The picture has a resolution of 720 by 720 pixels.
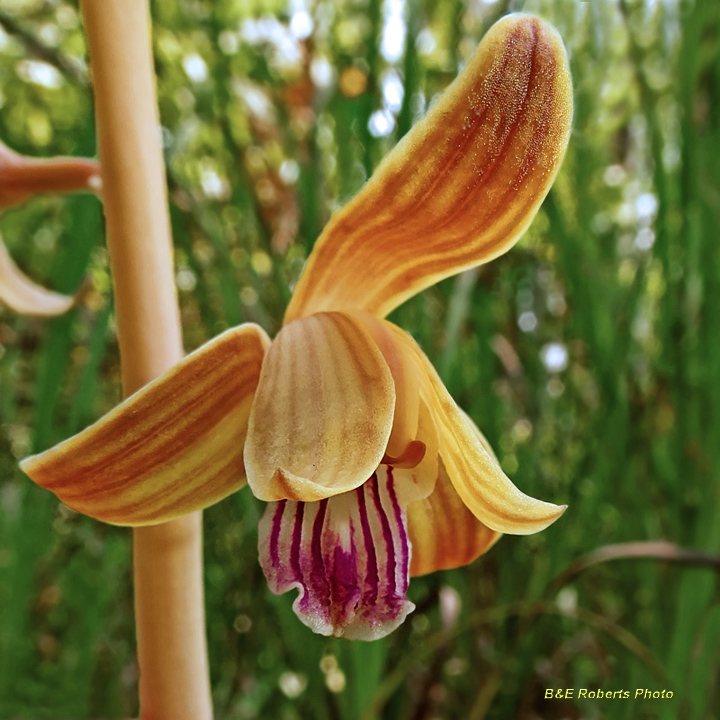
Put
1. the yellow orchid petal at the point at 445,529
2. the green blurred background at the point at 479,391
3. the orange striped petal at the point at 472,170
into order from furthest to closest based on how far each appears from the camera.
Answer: the green blurred background at the point at 479,391 → the yellow orchid petal at the point at 445,529 → the orange striped petal at the point at 472,170

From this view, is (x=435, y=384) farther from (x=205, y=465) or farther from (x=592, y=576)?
(x=592, y=576)

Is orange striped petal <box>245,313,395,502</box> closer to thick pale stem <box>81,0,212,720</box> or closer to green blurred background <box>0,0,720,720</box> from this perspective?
thick pale stem <box>81,0,212,720</box>

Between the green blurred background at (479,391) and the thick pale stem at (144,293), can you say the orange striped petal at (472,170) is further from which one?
the green blurred background at (479,391)

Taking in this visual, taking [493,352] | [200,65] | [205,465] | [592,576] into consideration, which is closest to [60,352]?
[205,465]

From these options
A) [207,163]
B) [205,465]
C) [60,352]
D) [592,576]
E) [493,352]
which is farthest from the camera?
[207,163]

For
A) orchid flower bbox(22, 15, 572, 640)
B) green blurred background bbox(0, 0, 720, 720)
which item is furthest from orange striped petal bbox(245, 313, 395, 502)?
green blurred background bbox(0, 0, 720, 720)

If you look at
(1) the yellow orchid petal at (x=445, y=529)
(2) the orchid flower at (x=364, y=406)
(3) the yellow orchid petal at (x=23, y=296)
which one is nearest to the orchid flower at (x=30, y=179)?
(3) the yellow orchid petal at (x=23, y=296)

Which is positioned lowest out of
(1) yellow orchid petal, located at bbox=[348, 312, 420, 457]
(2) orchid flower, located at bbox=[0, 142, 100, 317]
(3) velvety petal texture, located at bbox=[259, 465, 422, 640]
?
(3) velvety petal texture, located at bbox=[259, 465, 422, 640]
